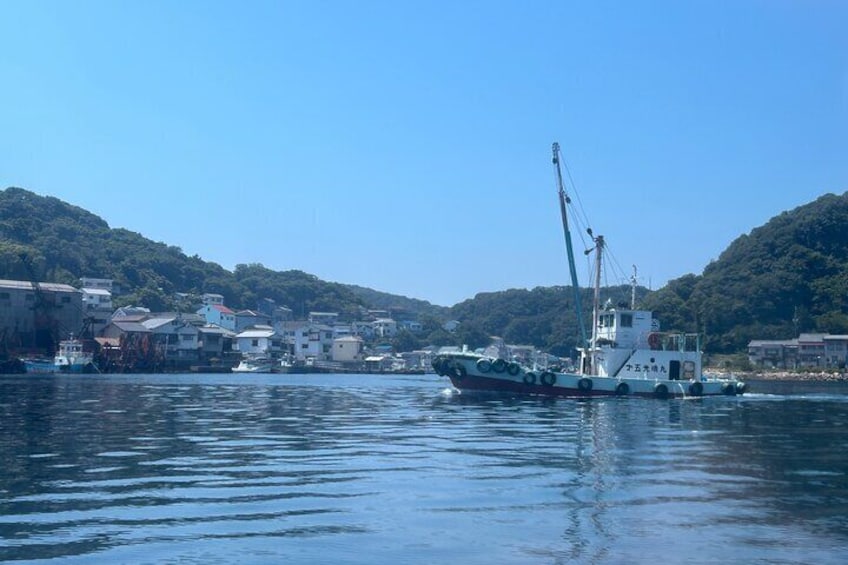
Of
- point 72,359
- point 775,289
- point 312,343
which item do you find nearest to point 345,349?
point 312,343

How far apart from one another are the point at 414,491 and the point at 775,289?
380 ft

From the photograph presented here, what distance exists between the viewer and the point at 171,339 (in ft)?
344

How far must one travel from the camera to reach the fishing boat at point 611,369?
5016 cm

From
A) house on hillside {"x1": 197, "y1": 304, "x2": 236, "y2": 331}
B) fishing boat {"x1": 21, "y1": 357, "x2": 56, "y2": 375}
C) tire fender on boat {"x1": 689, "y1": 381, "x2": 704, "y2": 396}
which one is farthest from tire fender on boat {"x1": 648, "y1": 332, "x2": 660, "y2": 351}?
house on hillside {"x1": 197, "y1": 304, "x2": 236, "y2": 331}

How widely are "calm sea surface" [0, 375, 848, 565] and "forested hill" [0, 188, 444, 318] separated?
9217 centimetres

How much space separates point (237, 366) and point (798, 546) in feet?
337

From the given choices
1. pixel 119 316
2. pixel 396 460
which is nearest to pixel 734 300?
pixel 119 316

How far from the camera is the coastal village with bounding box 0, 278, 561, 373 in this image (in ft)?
302

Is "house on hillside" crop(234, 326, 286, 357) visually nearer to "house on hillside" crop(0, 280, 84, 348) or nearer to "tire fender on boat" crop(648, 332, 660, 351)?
"house on hillside" crop(0, 280, 84, 348)

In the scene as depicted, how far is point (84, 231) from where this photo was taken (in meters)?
148

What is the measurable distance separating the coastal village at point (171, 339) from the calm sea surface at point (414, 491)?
3543cm

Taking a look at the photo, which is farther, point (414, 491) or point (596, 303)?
point (596, 303)

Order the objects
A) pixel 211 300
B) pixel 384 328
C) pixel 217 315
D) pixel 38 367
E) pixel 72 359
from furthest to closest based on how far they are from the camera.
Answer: pixel 384 328, pixel 211 300, pixel 217 315, pixel 72 359, pixel 38 367

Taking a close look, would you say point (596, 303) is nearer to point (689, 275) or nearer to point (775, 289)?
point (775, 289)
